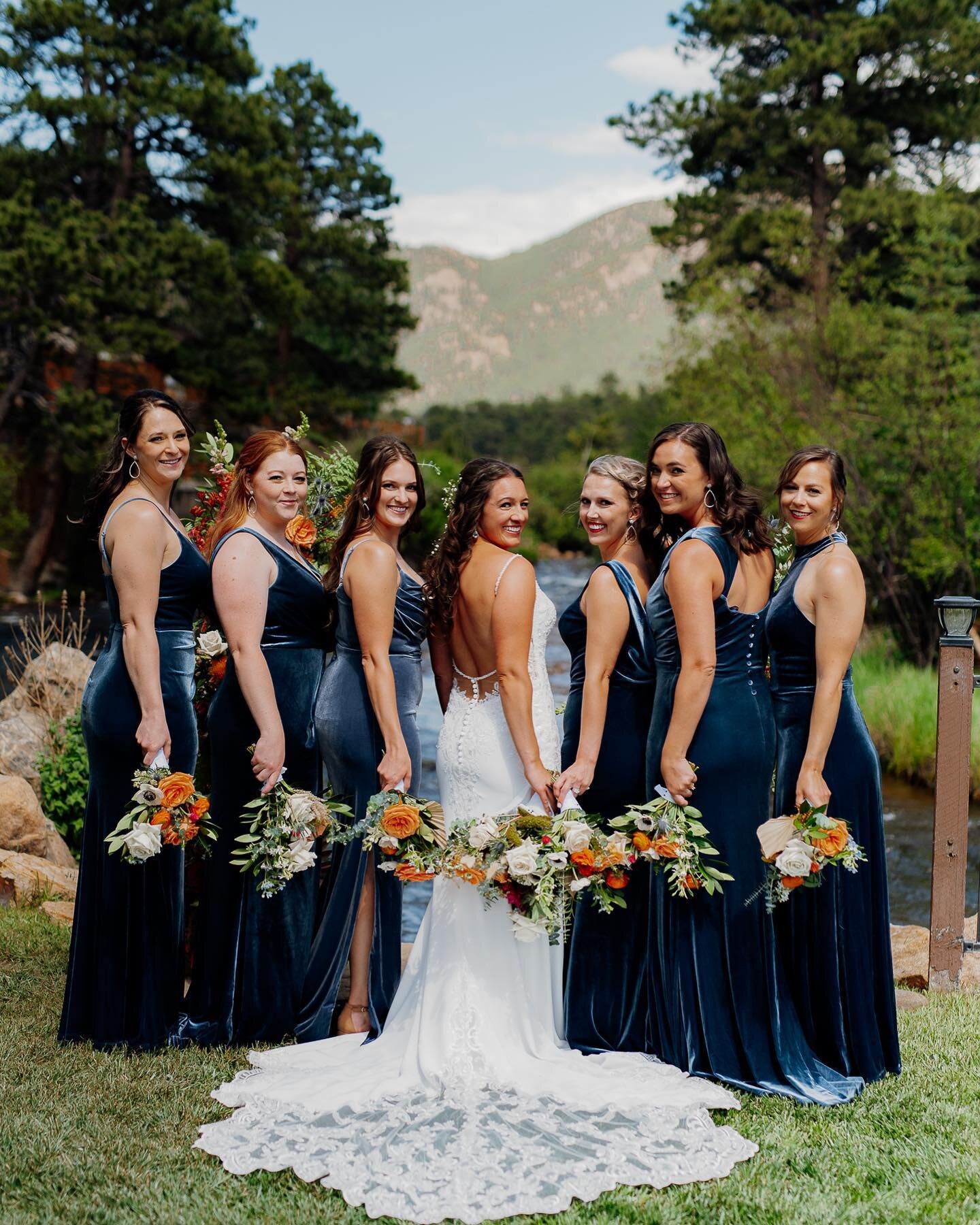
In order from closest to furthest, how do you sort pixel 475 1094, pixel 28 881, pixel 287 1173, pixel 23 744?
pixel 287 1173
pixel 475 1094
pixel 28 881
pixel 23 744

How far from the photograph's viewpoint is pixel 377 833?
14.5ft

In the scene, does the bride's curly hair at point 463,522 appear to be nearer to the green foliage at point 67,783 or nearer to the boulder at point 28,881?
the boulder at point 28,881

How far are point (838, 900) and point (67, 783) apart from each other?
640cm

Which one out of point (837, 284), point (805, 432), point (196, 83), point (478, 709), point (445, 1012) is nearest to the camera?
point (445, 1012)

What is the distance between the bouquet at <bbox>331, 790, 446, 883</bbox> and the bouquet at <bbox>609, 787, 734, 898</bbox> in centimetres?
68

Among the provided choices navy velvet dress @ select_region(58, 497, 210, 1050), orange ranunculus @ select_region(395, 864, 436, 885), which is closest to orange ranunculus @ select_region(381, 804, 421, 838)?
orange ranunculus @ select_region(395, 864, 436, 885)

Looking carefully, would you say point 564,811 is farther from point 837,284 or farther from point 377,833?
point 837,284

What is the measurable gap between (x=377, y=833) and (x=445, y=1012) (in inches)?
27.7

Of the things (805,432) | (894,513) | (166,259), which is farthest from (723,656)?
(166,259)

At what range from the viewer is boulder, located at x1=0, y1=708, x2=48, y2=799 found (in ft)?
30.1

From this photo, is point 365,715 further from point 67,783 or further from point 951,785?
point 67,783

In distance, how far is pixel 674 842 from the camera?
168 inches

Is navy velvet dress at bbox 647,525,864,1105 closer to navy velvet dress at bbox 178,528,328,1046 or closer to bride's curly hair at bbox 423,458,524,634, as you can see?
bride's curly hair at bbox 423,458,524,634

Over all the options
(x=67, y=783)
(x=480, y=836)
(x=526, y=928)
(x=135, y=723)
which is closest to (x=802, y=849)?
(x=526, y=928)
